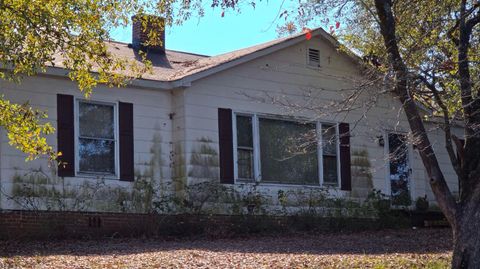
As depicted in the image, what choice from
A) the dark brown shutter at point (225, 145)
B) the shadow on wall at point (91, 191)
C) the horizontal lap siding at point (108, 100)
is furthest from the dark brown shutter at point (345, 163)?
the shadow on wall at point (91, 191)

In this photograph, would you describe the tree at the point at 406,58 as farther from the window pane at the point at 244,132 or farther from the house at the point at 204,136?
the window pane at the point at 244,132

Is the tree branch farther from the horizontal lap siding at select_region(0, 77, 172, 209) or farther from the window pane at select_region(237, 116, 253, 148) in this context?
the horizontal lap siding at select_region(0, 77, 172, 209)

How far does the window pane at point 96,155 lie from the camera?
46.0ft

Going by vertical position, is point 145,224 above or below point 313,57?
below

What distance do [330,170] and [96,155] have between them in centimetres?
539

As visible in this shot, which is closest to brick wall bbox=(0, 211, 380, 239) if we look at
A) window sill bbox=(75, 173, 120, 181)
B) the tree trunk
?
window sill bbox=(75, 173, 120, 181)

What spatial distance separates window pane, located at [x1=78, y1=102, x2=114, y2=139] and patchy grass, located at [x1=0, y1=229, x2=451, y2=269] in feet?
7.01

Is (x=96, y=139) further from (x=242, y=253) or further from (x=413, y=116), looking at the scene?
(x=413, y=116)

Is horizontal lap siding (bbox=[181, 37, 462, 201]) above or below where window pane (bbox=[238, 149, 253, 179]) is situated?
above

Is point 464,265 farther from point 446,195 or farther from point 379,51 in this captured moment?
point 379,51

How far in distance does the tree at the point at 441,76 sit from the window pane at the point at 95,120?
5122 millimetres

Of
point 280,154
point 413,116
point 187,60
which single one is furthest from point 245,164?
point 413,116

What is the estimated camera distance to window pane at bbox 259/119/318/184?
15906 millimetres

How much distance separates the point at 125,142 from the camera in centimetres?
1448
